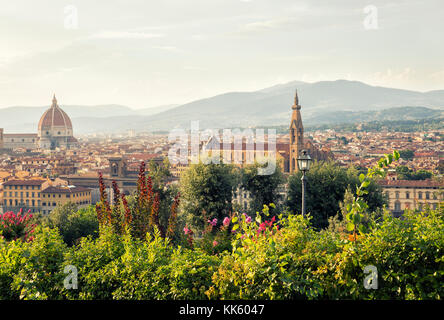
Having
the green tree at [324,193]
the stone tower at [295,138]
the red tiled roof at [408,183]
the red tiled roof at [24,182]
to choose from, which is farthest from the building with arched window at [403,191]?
the red tiled roof at [24,182]

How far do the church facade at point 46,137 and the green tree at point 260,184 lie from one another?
12369 centimetres

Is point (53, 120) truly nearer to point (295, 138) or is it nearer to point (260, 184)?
point (295, 138)

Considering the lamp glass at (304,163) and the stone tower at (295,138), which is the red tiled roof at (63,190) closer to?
the stone tower at (295,138)

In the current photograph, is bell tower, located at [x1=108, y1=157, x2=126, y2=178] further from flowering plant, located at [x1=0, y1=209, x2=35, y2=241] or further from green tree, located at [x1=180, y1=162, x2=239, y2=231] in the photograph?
flowering plant, located at [x1=0, y1=209, x2=35, y2=241]

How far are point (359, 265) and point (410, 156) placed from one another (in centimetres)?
6340

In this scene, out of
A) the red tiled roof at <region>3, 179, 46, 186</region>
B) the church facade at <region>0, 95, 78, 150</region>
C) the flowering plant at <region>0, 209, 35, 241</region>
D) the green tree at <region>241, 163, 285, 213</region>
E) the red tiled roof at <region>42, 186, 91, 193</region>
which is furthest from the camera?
the church facade at <region>0, 95, 78, 150</region>

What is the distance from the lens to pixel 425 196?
42500mm

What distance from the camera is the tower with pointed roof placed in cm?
13550

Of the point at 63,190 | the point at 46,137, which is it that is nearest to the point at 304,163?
the point at 63,190

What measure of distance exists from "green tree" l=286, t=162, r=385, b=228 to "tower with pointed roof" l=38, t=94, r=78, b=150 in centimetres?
12472

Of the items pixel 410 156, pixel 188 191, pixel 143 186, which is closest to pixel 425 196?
pixel 410 156

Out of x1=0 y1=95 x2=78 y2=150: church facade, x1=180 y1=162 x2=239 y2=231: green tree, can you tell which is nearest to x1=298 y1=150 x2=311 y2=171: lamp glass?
x1=180 y1=162 x2=239 y2=231: green tree

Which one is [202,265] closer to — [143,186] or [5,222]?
[143,186]
